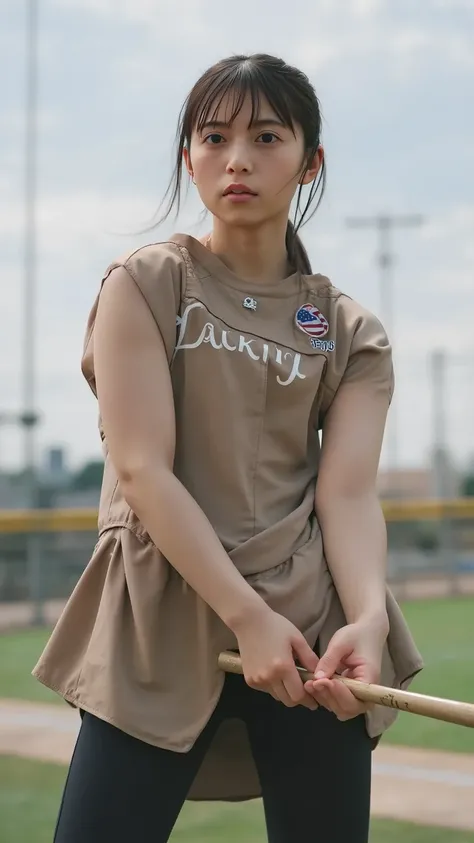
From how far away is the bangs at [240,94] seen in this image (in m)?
1.73

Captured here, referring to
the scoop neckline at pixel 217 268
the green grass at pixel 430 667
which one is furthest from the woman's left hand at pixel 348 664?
the green grass at pixel 430 667

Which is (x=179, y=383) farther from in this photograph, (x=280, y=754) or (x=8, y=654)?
(x=8, y=654)

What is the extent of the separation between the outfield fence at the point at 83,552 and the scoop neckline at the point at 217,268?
8.97m

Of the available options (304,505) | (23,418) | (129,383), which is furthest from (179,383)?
(23,418)

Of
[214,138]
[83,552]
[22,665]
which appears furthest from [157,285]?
[83,552]

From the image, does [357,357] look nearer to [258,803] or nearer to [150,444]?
[150,444]

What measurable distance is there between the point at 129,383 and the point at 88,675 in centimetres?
38

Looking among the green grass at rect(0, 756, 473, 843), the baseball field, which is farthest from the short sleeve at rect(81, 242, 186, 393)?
the green grass at rect(0, 756, 473, 843)

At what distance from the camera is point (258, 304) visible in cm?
177

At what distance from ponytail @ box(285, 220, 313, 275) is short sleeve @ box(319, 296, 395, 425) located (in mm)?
84

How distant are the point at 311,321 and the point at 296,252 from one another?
0.51 feet

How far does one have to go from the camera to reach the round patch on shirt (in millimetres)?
1794

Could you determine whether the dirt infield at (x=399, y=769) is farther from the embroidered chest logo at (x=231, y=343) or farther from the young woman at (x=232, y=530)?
the embroidered chest logo at (x=231, y=343)

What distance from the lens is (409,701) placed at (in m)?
1.48
